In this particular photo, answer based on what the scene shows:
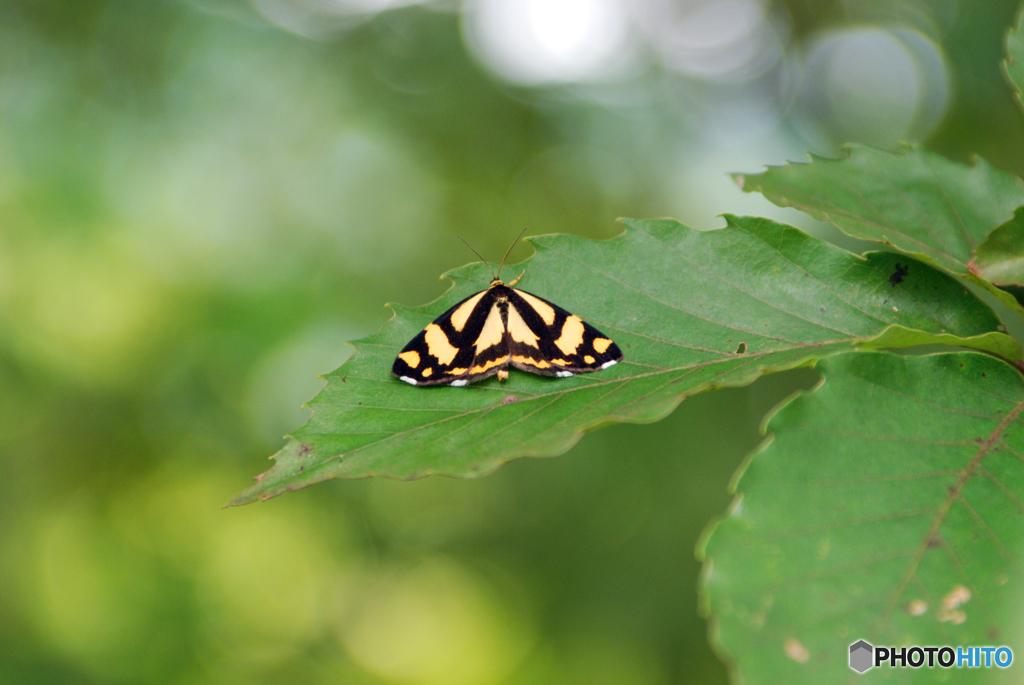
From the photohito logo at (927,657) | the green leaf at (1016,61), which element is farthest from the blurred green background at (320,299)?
the photohito logo at (927,657)

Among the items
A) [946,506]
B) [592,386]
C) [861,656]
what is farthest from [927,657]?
[592,386]

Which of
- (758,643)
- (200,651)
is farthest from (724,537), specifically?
(200,651)

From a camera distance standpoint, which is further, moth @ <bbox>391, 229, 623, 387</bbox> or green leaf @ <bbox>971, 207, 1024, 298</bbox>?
moth @ <bbox>391, 229, 623, 387</bbox>

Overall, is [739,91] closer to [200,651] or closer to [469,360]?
[469,360]

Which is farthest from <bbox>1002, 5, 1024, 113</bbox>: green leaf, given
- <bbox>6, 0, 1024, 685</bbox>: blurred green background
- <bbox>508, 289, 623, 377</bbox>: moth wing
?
<bbox>6, 0, 1024, 685</bbox>: blurred green background

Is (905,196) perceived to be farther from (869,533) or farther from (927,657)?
(927,657)

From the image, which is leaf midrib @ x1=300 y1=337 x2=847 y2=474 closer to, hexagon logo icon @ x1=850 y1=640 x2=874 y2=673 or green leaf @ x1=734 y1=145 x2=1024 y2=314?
green leaf @ x1=734 y1=145 x2=1024 y2=314
